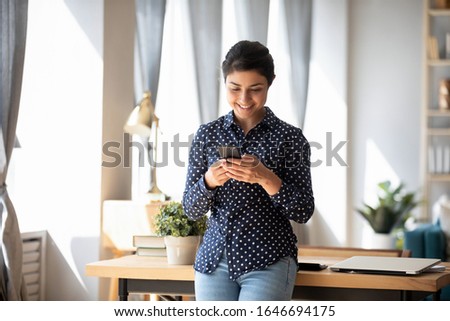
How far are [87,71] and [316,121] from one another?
3.27 meters

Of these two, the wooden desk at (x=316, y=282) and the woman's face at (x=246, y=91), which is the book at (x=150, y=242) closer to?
the wooden desk at (x=316, y=282)

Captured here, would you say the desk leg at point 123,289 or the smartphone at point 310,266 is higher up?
the smartphone at point 310,266

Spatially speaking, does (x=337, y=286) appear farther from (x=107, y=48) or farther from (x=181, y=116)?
(x=181, y=116)

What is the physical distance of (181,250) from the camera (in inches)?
106

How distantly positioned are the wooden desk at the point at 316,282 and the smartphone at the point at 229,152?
0.53 metres

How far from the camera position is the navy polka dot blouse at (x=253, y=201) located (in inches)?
83.4

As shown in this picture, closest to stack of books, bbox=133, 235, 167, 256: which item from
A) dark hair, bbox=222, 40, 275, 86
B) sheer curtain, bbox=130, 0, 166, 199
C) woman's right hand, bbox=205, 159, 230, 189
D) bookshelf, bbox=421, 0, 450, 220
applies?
woman's right hand, bbox=205, 159, 230, 189

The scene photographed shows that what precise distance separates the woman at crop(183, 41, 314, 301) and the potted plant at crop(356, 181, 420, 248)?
17.4 ft

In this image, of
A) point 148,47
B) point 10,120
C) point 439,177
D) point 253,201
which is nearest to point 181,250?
point 253,201

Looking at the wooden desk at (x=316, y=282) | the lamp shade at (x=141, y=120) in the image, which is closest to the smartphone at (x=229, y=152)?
the wooden desk at (x=316, y=282)

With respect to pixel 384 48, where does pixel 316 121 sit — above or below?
below

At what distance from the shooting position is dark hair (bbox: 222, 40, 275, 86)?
212 cm

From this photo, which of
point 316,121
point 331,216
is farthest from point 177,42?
point 331,216

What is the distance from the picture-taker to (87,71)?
4816mm
